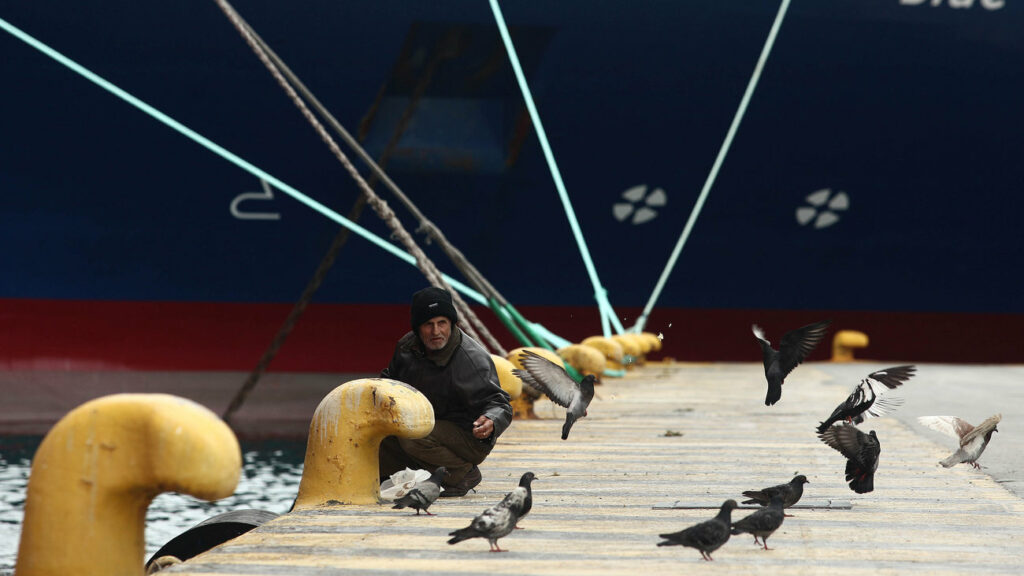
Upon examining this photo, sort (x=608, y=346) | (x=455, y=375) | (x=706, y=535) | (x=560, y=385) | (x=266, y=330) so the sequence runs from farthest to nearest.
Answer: (x=266, y=330) → (x=608, y=346) → (x=560, y=385) → (x=455, y=375) → (x=706, y=535)

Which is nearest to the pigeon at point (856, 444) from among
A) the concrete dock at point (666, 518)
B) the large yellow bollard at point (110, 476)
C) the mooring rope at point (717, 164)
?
the concrete dock at point (666, 518)

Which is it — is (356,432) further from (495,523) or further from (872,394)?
(872,394)

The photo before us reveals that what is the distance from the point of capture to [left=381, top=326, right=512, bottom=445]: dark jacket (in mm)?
4695

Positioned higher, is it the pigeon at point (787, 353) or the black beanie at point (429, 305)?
the black beanie at point (429, 305)

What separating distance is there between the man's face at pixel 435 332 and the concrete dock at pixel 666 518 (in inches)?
23.8

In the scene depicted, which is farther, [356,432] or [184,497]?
[184,497]

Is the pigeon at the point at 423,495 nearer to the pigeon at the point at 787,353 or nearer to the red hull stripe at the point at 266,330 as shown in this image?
the pigeon at the point at 787,353

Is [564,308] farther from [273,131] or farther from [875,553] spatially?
[875,553]

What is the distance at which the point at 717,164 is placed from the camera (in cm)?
1381

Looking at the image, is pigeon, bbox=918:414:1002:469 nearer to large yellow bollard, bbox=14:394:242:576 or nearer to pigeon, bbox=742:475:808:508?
pigeon, bbox=742:475:808:508

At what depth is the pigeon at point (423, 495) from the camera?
4164 millimetres

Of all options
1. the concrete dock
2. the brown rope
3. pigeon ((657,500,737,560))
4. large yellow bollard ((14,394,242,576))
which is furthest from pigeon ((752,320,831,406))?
the brown rope

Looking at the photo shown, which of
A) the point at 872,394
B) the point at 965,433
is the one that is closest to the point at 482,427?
the point at 872,394

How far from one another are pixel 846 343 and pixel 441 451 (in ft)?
35.2
